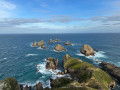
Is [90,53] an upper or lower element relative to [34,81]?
upper

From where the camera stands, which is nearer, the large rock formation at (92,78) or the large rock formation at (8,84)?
the large rock formation at (8,84)

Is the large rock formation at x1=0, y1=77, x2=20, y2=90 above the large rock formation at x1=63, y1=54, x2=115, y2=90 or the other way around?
above

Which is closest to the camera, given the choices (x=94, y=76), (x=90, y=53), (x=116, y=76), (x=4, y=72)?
(x=94, y=76)

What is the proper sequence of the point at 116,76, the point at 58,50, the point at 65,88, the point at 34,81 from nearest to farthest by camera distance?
1. the point at 65,88
2. the point at 34,81
3. the point at 116,76
4. the point at 58,50

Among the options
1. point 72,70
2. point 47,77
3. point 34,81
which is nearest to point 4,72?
point 34,81

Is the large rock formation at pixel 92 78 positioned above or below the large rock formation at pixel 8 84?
below

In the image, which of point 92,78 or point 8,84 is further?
point 92,78

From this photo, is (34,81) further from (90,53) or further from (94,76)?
(90,53)

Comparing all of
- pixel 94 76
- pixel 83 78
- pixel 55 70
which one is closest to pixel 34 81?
pixel 55 70

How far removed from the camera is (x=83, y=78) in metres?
41.2

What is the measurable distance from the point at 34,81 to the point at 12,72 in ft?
62.5

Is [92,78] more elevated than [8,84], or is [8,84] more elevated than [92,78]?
[8,84]

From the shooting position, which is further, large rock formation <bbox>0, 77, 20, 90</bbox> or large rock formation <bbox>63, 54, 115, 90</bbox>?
large rock formation <bbox>63, 54, 115, 90</bbox>

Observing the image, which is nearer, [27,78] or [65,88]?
[65,88]
